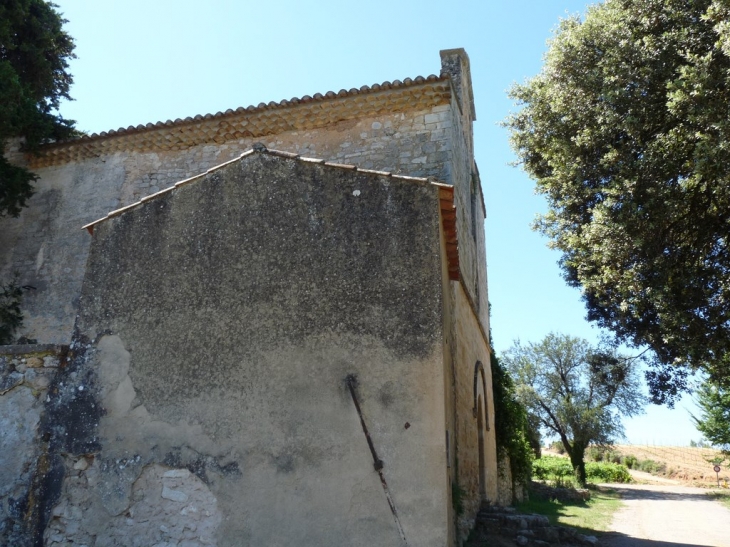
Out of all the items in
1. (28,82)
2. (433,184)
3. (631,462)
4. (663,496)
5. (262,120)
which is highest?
(28,82)

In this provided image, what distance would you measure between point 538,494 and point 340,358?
18.1 metres

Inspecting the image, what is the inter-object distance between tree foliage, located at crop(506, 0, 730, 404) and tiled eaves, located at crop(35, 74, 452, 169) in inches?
126

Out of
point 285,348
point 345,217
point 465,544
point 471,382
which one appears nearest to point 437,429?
point 285,348

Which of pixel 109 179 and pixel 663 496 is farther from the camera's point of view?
pixel 663 496

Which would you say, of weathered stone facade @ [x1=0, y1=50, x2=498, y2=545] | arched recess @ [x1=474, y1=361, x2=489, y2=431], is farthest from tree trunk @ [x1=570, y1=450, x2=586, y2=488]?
weathered stone facade @ [x1=0, y1=50, x2=498, y2=545]

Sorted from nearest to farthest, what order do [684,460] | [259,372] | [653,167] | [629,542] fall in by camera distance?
[259,372]
[653,167]
[629,542]
[684,460]

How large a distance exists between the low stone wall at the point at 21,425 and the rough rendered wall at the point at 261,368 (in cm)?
23

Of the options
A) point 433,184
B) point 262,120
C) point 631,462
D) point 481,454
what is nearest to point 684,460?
point 631,462

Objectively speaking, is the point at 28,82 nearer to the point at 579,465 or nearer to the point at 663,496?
the point at 579,465

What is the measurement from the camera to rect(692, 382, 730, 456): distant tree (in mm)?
28109

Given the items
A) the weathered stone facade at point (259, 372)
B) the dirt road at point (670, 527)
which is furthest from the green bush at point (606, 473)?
the weathered stone facade at point (259, 372)

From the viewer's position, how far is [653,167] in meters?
9.22

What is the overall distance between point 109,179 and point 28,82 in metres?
4.19

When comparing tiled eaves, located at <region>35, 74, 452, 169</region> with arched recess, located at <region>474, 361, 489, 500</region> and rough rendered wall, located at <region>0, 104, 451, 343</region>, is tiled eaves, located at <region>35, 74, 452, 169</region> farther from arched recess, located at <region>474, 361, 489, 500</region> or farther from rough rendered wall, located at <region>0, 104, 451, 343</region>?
arched recess, located at <region>474, 361, 489, 500</region>
